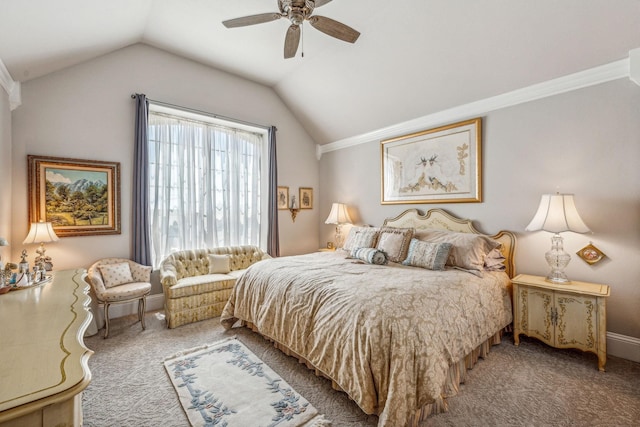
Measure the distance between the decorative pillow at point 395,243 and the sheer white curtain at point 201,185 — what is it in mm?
2446

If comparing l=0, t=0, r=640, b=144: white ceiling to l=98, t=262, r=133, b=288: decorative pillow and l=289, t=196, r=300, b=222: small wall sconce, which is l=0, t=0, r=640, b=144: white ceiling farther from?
l=98, t=262, r=133, b=288: decorative pillow

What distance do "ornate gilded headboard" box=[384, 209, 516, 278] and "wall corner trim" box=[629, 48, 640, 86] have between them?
175cm

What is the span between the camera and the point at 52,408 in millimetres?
854

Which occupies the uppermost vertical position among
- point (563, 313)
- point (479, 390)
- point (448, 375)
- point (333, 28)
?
point (333, 28)

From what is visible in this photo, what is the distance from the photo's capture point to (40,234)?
3.01 metres

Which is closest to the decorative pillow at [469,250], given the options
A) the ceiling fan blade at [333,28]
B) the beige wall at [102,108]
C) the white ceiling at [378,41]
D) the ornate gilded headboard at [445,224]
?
the ornate gilded headboard at [445,224]

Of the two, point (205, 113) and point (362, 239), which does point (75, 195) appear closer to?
point (205, 113)

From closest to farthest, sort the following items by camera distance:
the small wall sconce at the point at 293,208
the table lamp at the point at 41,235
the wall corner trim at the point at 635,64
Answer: the wall corner trim at the point at 635,64
the table lamp at the point at 41,235
the small wall sconce at the point at 293,208

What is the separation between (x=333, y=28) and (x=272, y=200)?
3101 mm

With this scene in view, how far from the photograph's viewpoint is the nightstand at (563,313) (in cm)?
248

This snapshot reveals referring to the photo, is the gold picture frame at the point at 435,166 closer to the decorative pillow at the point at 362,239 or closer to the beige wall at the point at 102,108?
the decorative pillow at the point at 362,239

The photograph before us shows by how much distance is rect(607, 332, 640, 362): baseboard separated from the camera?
264cm

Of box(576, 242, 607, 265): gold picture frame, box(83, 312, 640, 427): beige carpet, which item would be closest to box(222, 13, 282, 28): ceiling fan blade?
box(83, 312, 640, 427): beige carpet

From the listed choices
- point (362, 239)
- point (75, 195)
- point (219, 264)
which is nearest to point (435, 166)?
point (362, 239)
